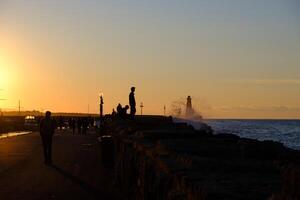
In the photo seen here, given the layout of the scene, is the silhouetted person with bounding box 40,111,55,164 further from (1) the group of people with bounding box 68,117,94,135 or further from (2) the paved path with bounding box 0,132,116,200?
(1) the group of people with bounding box 68,117,94,135

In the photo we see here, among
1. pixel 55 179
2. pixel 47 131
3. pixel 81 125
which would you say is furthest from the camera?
pixel 81 125

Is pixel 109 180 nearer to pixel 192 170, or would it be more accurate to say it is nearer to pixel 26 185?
pixel 26 185

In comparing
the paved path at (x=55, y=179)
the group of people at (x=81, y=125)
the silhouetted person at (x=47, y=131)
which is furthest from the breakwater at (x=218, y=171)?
the group of people at (x=81, y=125)

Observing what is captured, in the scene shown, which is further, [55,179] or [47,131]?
[47,131]

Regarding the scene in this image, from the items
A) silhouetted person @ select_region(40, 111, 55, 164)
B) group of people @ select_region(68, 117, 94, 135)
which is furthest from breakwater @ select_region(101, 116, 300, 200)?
group of people @ select_region(68, 117, 94, 135)

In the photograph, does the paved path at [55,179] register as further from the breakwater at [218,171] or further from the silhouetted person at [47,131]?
the breakwater at [218,171]

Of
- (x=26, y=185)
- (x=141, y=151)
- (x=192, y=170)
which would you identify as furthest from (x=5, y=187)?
(x=192, y=170)

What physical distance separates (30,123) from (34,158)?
46.7 metres

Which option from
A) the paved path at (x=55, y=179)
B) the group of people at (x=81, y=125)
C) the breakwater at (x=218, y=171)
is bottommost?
the paved path at (x=55, y=179)

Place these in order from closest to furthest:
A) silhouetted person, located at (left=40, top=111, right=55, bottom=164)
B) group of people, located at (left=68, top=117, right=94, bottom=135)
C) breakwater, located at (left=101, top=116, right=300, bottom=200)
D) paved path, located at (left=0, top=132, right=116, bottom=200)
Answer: breakwater, located at (left=101, top=116, right=300, bottom=200) → paved path, located at (left=0, top=132, right=116, bottom=200) → silhouetted person, located at (left=40, top=111, right=55, bottom=164) → group of people, located at (left=68, top=117, right=94, bottom=135)

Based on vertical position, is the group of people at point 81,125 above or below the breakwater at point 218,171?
above

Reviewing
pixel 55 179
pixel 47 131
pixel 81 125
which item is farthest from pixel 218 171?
pixel 81 125

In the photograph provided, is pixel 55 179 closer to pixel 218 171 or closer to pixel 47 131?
pixel 47 131

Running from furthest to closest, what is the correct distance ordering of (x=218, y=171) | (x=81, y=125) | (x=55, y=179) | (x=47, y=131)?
(x=81, y=125) < (x=47, y=131) < (x=55, y=179) < (x=218, y=171)
